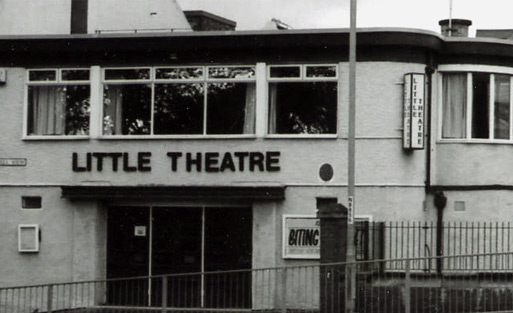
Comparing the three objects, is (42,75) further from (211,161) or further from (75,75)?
(211,161)

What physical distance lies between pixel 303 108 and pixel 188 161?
2.88 metres

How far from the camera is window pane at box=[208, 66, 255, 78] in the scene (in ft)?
84.1

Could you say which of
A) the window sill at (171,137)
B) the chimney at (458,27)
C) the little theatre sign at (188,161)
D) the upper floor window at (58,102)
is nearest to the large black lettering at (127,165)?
the little theatre sign at (188,161)

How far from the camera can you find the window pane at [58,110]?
2656cm

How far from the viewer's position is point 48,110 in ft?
87.8

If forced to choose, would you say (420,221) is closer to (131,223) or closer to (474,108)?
(474,108)

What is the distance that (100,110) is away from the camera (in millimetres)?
26297

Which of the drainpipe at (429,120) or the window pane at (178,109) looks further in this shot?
the window pane at (178,109)

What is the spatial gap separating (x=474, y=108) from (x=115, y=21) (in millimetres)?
10442

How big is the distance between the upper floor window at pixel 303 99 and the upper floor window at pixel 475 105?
2690 mm

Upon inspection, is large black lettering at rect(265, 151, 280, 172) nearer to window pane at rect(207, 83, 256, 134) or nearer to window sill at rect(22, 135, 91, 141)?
window pane at rect(207, 83, 256, 134)

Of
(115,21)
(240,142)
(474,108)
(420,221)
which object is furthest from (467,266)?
(115,21)

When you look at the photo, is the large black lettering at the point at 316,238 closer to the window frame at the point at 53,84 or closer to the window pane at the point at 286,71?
the window pane at the point at 286,71

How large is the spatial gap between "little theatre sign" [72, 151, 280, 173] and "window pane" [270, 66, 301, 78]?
1727 mm
